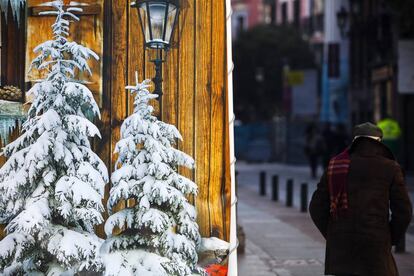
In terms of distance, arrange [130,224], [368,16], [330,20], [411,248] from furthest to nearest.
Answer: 1. [330,20]
2. [368,16]
3. [411,248]
4. [130,224]

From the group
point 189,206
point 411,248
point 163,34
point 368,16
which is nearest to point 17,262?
point 189,206

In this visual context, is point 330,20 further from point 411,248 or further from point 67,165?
point 67,165

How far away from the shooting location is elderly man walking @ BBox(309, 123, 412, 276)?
7.43 meters

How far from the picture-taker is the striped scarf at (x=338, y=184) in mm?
7523

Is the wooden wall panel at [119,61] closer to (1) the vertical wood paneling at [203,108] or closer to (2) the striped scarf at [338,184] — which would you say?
(1) the vertical wood paneling at [203,108]

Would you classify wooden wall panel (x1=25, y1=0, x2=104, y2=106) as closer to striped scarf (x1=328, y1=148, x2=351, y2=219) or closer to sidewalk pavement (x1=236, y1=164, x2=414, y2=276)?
striped scarf (x1=328, y1=148, x2=351, y2=219)

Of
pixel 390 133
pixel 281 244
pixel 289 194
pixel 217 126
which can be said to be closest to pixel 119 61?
pixel 217 126

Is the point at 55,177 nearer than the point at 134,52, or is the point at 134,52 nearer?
the point at 134,52

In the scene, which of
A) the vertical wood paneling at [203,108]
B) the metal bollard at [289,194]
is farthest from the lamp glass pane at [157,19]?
the metal bollard at [289,194]

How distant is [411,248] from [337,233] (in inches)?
292

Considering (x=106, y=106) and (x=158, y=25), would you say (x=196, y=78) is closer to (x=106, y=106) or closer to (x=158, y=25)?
(x=158, y=25)

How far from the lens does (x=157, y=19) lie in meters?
7.18

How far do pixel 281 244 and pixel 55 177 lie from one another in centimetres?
817

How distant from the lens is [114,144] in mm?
7344
